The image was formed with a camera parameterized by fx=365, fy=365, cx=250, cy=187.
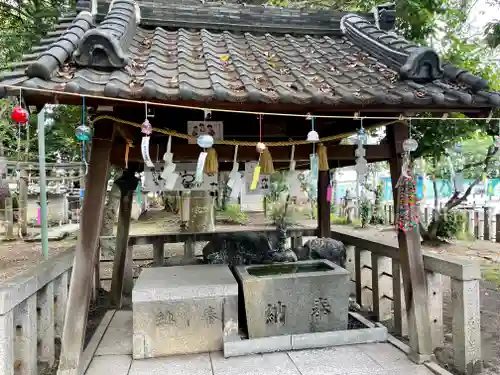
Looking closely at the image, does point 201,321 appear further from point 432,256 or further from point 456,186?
point 456,186

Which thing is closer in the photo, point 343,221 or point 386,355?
point 386,355

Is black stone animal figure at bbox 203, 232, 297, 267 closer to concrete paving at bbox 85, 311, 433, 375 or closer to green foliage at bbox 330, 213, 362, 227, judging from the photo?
concrete paving at bbox 85, 311, 433, 375

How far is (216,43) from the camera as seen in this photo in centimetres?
504

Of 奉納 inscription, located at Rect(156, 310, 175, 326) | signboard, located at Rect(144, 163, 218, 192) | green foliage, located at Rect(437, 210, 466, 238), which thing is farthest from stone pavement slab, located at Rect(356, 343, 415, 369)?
green foliage, located at Rect(437, 210, 466, 238)

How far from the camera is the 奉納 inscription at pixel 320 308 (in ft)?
15.0

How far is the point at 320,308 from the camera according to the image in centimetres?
461

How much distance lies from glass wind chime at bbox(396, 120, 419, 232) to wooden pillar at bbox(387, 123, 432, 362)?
0.14 metres

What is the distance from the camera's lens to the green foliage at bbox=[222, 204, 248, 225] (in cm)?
2209

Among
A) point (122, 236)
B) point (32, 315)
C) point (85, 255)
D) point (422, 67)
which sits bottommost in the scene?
point (32, 315)

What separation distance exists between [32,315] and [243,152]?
325 cm

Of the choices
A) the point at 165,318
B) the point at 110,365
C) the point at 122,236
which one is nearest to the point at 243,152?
the point at 165,318

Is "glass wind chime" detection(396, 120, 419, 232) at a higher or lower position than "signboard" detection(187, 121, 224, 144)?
lower

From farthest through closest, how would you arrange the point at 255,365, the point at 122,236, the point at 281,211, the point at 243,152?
the point at 281,211, the point at 122,236, the point at 243,152, the point at 255,365

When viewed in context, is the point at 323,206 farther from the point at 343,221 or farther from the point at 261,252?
the point at 343,221
